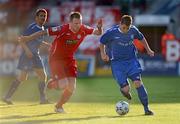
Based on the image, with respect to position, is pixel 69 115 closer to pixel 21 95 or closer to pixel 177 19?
pixel 21 95

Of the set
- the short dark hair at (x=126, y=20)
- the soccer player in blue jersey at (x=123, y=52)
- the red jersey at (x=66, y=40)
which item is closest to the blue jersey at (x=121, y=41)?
the soccer player in blue jersey at (x=123, y=52)

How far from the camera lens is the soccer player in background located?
13.9 meters

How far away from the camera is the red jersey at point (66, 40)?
→ 14.0m

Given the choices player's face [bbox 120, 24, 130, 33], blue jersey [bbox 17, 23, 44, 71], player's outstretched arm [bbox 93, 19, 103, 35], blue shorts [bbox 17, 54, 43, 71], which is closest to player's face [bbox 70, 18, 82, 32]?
player's outstretched arm [bbox 93, 19, 103, 35]

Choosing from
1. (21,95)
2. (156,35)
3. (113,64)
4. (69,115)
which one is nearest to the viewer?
(69,115)

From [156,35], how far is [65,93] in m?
24.0

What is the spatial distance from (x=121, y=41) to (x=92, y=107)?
6.46 ft

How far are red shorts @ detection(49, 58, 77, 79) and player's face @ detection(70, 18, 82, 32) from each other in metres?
0.70

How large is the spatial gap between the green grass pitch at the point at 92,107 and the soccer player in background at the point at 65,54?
52 centimetres

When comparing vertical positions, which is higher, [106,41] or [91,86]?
[106,41]

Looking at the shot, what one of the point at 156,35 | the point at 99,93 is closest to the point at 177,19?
the point at 156,35

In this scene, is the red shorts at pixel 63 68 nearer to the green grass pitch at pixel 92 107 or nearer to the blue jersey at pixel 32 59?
the green grass pitch at pixel 92 107

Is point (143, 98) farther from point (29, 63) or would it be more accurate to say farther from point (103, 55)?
point (29, 63)

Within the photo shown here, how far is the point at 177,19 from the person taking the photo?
3762 cm
